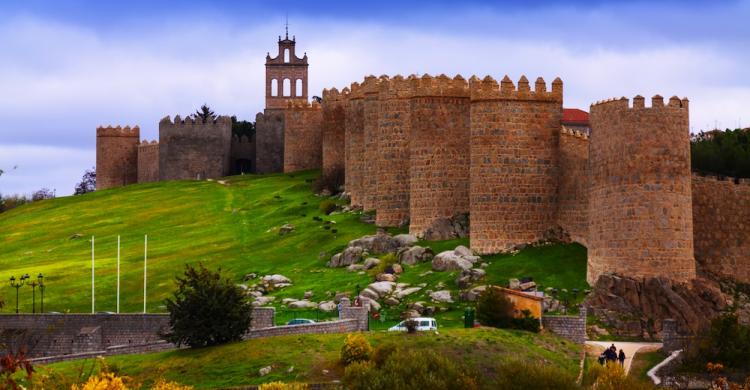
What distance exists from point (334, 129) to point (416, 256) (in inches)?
791

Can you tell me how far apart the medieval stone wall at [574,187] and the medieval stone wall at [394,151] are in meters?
8.67

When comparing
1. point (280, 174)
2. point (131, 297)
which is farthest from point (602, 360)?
point (280, 174)

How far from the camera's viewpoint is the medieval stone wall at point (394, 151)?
7462 cm

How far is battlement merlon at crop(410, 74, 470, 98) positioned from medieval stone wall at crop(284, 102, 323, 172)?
25763 mm

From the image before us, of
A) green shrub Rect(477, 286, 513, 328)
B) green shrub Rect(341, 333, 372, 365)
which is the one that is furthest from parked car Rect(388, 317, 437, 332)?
green shrub Rect(341, 333, 372, 365)

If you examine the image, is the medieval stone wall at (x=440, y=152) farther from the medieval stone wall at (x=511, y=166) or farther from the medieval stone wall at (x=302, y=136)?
the medieval stone wall at (x=302, y=136)

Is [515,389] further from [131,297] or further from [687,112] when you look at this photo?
[131,297]

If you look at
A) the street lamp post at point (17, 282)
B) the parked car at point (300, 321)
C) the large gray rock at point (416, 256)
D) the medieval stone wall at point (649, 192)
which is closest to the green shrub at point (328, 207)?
the large gray rock at point (416, 256)

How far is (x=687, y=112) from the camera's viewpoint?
202ft

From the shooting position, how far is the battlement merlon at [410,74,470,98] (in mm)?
72062

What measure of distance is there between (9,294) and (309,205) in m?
18.2

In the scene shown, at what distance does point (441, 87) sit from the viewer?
7231cm

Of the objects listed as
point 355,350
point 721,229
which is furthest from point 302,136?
point 355,350

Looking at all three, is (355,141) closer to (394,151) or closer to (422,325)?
(394,151)
